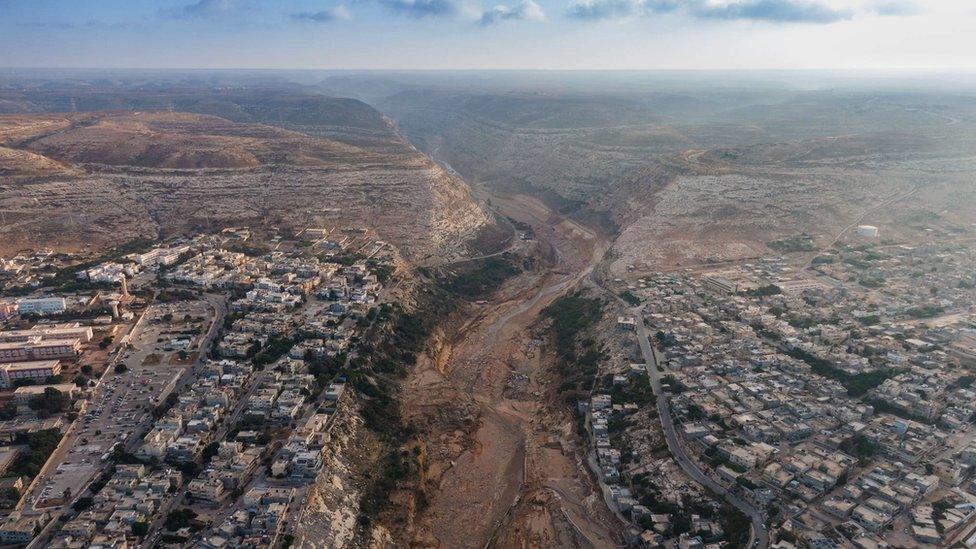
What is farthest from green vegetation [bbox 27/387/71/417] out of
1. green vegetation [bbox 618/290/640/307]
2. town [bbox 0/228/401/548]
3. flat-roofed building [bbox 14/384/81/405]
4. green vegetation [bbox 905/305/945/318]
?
green vegetation [bbox 905/305/945/318]

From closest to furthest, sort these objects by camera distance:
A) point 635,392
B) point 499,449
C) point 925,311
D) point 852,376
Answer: point 499,449 → point 852,376 → point 635,392 → point 925,311

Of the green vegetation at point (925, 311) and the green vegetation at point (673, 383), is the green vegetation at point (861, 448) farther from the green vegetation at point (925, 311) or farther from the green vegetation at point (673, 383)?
the green vegetation at point (925, 311)

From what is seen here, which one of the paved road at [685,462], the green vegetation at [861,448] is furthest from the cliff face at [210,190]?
the green vegetation at [861,448]

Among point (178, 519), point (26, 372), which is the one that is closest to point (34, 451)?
→ point (26, 372)

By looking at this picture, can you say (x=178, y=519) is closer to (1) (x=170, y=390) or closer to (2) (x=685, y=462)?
(1) (x=170, y=390)

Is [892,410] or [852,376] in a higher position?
[852,376]

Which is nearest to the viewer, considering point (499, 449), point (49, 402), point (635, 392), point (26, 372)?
point (49, 402)

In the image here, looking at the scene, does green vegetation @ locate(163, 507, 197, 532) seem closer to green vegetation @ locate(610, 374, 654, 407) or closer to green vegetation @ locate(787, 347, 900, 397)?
green vegetation @ locate(610, 374, 654, 407)
